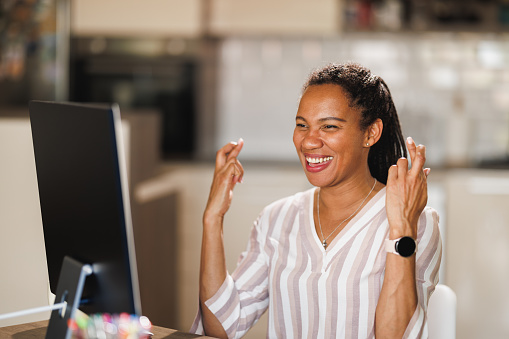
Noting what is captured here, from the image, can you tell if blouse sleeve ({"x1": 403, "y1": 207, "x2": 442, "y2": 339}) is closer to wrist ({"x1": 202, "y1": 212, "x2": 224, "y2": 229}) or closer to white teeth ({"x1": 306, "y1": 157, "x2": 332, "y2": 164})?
white teeth ({"x1": 306, "y1": 157, "x2": 332, "y2": 164})

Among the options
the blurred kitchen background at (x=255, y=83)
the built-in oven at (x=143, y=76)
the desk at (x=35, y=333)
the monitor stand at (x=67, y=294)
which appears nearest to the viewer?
the monitor stand at (x=67, y=294)

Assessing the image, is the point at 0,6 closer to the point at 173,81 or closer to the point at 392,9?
the point at 173,81

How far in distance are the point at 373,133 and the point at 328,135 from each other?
5.1 inches

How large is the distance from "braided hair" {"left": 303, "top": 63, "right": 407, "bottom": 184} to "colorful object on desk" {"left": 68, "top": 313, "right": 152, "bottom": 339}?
0.78 meters

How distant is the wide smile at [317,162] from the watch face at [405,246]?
0.28m

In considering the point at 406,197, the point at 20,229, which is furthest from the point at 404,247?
the point at 20,229

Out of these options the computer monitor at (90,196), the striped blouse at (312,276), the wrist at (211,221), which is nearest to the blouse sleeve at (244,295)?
the striped blouse at (312,276)

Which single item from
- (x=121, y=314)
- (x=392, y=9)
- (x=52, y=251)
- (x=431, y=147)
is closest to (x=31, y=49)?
(x=392, y=9)

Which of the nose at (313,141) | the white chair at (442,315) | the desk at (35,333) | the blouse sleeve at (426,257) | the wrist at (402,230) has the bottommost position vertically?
the white chair at (442,315)

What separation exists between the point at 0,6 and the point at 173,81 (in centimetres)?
119

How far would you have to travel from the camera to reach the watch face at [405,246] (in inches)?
56.8

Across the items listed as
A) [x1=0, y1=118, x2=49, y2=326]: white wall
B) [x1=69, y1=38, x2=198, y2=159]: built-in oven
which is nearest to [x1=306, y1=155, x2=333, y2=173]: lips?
[x1=0, y1=118, x2=49, y2=326]: white wall

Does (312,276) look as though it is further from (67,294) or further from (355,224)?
(67,294)

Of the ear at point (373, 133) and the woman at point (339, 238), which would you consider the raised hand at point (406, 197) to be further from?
the ear at point (373, 133)
